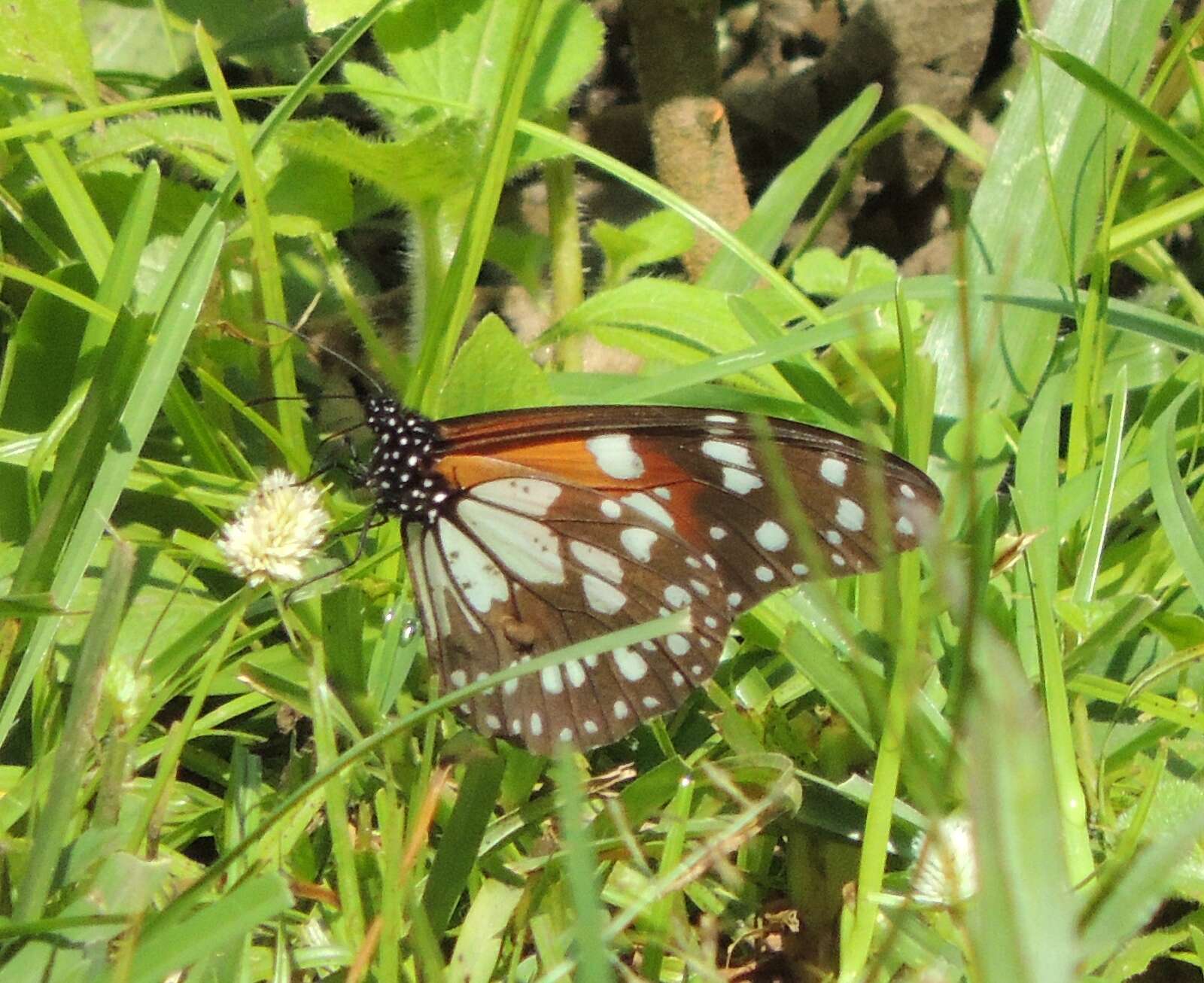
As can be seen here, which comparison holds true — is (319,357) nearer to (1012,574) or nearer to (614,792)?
(614,792)

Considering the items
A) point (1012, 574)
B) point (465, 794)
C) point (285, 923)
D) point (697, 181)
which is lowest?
point (285, 923)

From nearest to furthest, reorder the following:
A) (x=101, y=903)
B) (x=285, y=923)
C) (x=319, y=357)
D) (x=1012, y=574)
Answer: (x=101, y=903) < (x=285, y=923) < (x=1012, y=574) < (x=319, y=357)

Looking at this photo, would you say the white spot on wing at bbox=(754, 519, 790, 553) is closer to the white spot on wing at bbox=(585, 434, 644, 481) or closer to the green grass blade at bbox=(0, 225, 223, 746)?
the white spot on wing at bbox=(585, 434, 644, 481)

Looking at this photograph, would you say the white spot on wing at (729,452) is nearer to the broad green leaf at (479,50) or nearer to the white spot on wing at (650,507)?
the white spot on wing at (650,507)

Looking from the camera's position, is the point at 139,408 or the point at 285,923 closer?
the point at 285,923

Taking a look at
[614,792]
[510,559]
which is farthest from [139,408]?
[614,792]

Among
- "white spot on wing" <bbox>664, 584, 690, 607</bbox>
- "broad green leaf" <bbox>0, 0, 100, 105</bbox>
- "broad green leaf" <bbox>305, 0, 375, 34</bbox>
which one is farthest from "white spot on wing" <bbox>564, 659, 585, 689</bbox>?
"broad green leaf" <bbox>0, 0, 100, 105</bbox>

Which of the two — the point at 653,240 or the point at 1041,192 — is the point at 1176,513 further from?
the point at 653,240
